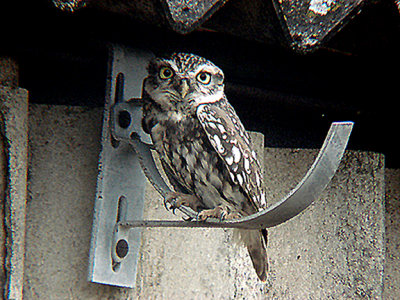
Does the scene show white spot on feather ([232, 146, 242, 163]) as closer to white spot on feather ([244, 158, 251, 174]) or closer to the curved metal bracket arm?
white spot on feather ([244, 158, 251, 174])

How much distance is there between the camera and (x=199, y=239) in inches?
66.0

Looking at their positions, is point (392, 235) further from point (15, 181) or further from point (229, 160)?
point (15, 181)

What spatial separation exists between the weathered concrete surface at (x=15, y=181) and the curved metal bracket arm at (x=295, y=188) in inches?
8.1

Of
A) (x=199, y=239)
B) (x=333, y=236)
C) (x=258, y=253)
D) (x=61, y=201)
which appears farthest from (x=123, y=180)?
(x=333, y=236)

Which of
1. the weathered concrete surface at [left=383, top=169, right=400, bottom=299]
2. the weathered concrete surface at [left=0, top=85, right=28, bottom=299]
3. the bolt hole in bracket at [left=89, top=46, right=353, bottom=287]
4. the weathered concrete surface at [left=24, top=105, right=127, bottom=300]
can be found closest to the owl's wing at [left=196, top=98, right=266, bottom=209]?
the bolt hole in bracket at [left=89, top=46, right=353, bottom=287]

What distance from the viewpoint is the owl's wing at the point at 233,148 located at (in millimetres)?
1517

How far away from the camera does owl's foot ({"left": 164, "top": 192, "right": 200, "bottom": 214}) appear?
5.06 ft

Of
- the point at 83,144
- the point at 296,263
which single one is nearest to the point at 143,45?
the point at 83,144

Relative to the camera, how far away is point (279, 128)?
1.93m

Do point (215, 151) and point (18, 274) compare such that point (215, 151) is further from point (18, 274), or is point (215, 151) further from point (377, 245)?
point (377, 245)

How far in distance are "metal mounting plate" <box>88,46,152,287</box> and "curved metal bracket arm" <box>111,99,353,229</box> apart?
Result: 29 mm

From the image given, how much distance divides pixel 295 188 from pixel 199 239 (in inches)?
22.7

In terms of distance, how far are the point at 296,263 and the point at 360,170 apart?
324 mm

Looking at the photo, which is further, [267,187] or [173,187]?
[267,187]
